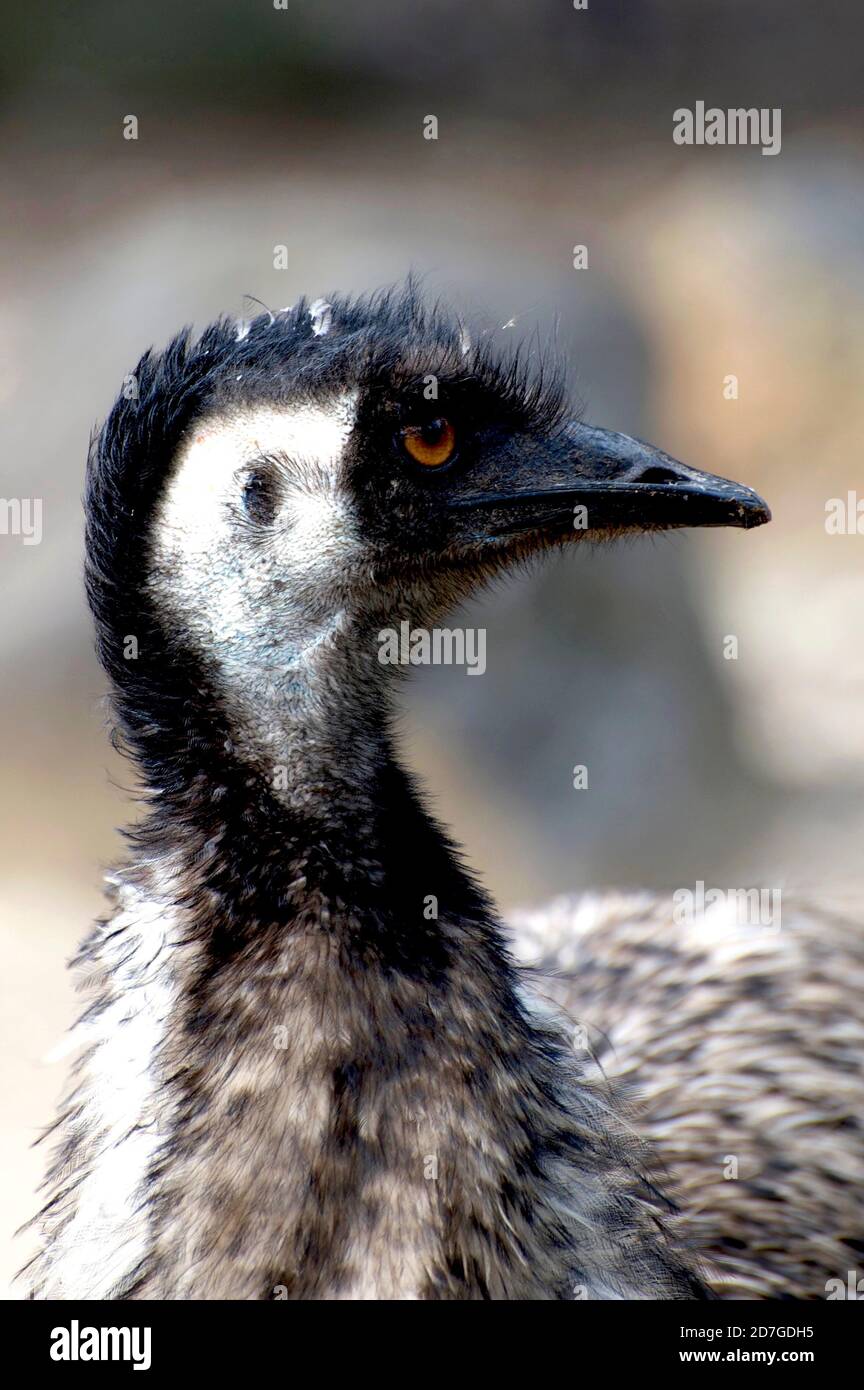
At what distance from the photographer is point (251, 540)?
1.98 metres

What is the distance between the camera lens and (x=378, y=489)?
206 centimetres

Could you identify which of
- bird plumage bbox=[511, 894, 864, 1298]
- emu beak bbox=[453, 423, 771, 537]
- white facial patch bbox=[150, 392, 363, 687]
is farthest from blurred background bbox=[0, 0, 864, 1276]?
white facial patch bbox=[150, 392, 363, 687]

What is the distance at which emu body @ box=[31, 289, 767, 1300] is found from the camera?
1.82 metres

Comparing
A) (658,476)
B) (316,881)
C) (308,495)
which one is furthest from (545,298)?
(316,881)

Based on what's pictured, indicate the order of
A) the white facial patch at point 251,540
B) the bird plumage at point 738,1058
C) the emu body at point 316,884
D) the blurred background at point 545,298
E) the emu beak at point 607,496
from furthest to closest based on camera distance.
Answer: the blurred background at point 545,298 < the bird plumage at point 738,1058 < the emu beak at point 607,496 < the white facial patch at point 251,540 < the emu body at point 316,884

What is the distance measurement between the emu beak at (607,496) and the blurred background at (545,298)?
11.2ft

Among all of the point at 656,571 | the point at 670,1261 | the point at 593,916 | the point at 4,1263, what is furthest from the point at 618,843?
the point at 670,1261

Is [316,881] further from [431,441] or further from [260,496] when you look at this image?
[431,441]

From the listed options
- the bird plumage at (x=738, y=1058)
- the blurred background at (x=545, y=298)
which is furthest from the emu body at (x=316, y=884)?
the blurred background at (x=545, y=298)

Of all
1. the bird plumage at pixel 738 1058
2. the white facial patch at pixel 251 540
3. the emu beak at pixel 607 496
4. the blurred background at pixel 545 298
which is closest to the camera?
the white facial patch at pixel 251 540

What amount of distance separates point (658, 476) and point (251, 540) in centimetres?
54

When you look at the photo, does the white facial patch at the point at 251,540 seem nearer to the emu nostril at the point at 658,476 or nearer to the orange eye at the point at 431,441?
the orange eye at the point at 431,441

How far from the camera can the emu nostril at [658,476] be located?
6.95 ft

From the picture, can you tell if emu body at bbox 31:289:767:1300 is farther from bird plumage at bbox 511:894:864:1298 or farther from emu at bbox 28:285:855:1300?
bird plumage at bbox 511:894:864:1298
